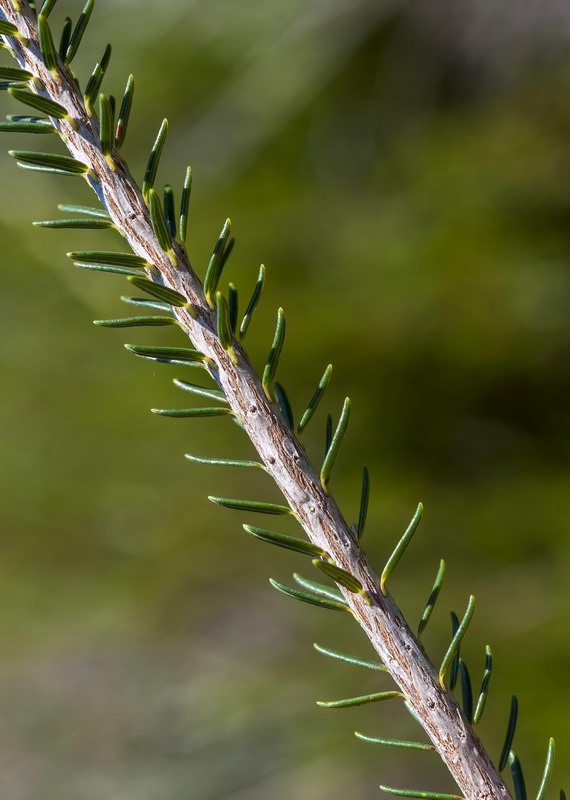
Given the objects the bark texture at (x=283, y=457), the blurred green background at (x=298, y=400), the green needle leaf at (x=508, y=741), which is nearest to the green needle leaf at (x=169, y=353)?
the bark texture at (x=283, y=457)

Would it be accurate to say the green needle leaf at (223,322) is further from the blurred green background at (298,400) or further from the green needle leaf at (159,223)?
the blurred green background at (298,400)

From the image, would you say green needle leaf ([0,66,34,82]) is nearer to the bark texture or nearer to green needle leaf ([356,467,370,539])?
the bark texture

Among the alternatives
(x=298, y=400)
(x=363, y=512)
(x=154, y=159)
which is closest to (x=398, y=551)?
(x=363, y=512)

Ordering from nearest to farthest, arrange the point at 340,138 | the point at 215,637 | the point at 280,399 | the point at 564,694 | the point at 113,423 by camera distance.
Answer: the point at 280,399
the point at 564,694
the point at 215,637
the point at 113,423
the point at 340,138

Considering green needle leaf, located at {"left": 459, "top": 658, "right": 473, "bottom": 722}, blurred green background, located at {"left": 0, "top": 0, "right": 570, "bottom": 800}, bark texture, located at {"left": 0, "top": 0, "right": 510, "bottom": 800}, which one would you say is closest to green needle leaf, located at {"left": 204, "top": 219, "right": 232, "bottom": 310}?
bark texture, located at {"left": 0, "top": 0, "right": 510, "bottom": 800}

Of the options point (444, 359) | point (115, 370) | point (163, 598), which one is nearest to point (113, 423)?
point (115, 370)

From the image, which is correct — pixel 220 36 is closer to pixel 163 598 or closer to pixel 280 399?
pixel 163 598

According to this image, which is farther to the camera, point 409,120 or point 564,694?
point 409,120
